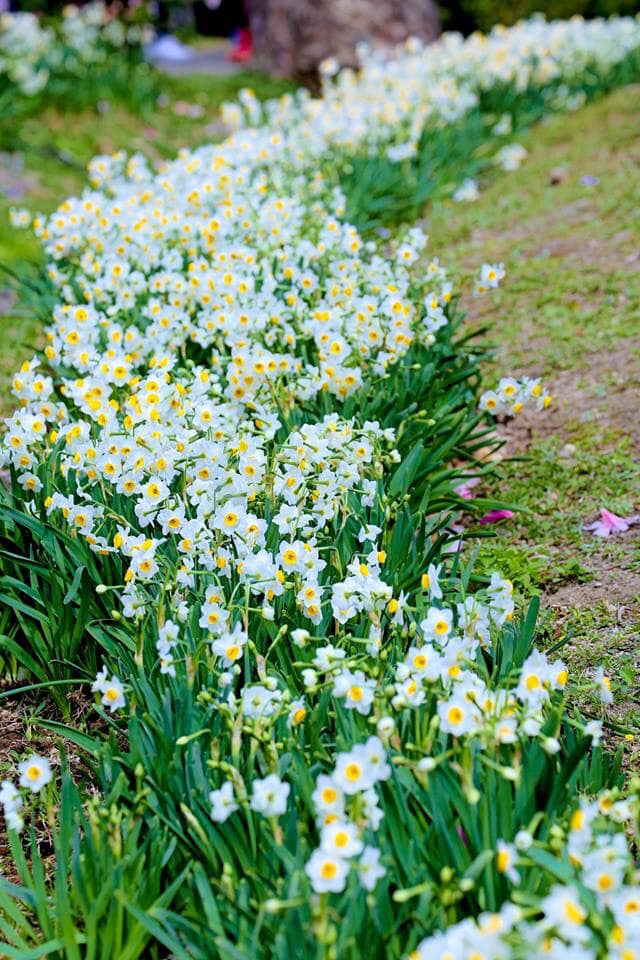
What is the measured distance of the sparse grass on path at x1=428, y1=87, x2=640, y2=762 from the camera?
2576 millimetres

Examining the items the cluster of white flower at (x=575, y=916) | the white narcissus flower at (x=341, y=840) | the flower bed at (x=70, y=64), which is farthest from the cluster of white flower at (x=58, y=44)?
the cluster of white flower at (x=575, y=916)

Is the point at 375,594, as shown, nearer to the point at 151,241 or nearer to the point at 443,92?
the point at 151,241

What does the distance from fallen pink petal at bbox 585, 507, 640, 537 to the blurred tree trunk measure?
710 centimetres

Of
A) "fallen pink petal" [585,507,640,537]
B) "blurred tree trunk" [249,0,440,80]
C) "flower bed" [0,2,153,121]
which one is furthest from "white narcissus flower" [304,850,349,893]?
"blurred tree trunk" [249,0,440,80]

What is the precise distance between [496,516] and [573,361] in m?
1.06

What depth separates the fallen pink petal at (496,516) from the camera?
119 inches

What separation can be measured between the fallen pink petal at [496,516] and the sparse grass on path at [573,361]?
39 mm

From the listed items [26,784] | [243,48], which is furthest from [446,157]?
[243,48]

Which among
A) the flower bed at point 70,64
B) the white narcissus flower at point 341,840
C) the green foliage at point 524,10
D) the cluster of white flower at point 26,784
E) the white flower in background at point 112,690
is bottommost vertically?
the white narcissus flower at point 341,840

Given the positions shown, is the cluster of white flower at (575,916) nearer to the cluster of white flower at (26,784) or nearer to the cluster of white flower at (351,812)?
the cluster of white flower at (351,812)

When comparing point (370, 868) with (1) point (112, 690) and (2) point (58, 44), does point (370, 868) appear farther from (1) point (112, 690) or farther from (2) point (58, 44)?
(2) point (58, 44)

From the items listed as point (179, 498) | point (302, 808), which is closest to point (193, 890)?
point (302, 808)

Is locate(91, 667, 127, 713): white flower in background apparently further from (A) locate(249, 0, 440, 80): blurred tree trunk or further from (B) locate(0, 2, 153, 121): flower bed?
(A) locate(249, 0, 440, 80): blurred tree trunk

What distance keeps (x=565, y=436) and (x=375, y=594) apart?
1.66m
